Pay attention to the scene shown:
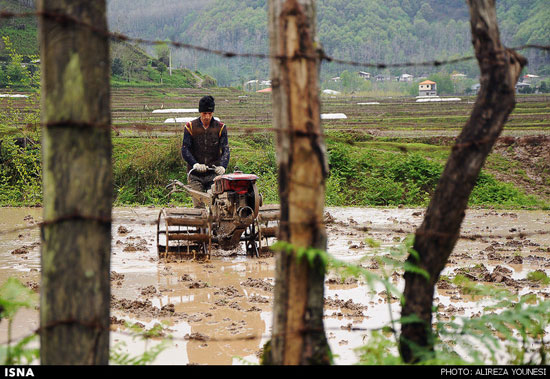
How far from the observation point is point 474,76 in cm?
13675

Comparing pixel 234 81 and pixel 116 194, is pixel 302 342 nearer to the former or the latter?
pixel 116 194

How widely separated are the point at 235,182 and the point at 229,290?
5.88 ft

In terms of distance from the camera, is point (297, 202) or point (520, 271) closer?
point (297, 202)

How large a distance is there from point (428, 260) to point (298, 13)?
1507 millimetres

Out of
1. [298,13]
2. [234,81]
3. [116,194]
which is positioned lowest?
[116,194]

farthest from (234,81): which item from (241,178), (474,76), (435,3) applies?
(241,178)

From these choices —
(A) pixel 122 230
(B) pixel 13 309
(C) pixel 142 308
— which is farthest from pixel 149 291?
(A) pixel 122 230

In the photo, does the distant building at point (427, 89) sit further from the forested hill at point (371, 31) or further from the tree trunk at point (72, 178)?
the tree trunk at point (72, 178)

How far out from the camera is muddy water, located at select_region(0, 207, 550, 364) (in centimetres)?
499

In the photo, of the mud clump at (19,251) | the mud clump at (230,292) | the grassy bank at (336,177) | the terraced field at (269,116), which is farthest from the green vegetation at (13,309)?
the terraced field at (269,116)

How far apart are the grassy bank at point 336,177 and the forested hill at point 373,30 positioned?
107105 mm

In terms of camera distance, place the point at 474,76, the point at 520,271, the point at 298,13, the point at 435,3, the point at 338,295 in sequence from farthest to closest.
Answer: the point at 435,3 → the point at 474,76 → the point at 520,271 → the point at 338,295 → the point at 298,13

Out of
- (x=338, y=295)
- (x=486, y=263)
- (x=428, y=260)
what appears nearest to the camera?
(x=428, y=260)

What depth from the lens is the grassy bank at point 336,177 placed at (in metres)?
16.9
